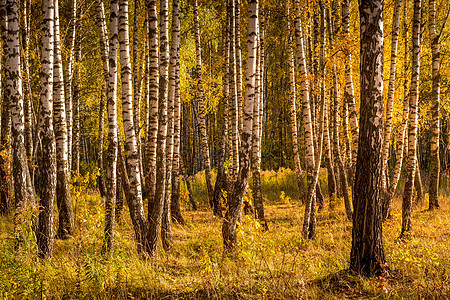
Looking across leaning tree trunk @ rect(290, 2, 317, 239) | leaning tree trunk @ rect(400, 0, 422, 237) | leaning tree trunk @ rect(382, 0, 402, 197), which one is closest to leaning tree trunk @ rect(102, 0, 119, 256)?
leaning tree trunk @ rect(290, 2, 317, 239)

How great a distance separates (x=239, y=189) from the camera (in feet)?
18.3

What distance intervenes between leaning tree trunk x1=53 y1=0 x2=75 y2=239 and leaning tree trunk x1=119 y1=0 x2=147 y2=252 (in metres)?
1.16

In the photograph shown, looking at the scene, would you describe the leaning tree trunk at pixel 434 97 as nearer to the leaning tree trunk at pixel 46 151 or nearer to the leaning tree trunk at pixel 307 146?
the leaning tree trunk at pixel 307 146

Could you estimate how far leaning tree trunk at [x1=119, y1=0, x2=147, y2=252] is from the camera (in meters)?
5.45

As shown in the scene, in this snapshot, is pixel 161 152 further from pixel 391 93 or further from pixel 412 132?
pixel 391 93

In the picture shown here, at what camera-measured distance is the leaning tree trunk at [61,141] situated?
580cm

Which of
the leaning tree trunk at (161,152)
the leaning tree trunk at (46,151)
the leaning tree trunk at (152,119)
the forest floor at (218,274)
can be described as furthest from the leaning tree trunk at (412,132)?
the leaning tree trunk at (46,151)

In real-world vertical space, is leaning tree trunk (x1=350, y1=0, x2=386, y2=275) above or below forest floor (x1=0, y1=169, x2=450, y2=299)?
above

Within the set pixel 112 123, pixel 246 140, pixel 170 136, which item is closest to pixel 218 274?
pixel 246 140

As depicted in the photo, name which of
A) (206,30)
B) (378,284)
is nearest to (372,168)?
(378,284)

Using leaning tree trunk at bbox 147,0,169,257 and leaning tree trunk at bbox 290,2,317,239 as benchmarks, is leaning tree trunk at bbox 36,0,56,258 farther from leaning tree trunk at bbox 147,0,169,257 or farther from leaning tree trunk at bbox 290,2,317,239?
leaning tree trunk at bbox 290,2,317,239

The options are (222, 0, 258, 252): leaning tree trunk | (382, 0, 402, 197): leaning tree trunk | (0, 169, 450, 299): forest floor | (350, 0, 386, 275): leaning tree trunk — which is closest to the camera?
(0, 169, 450, 299): forest floor

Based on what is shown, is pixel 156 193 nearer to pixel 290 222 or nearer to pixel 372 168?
pixel 372 168

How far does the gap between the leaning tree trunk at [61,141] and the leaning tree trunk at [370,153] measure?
4691 mm
